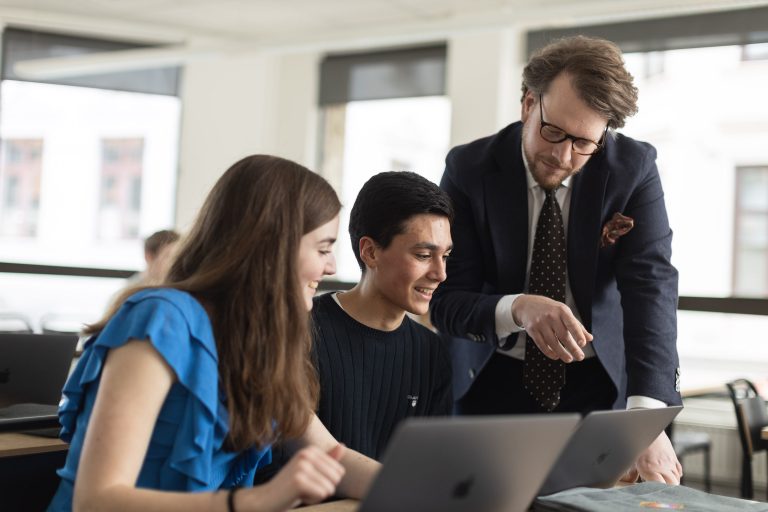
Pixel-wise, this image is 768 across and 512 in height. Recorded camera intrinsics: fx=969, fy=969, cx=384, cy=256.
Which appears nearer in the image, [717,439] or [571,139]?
[571,139]

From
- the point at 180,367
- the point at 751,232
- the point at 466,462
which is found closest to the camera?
the point at 466,462

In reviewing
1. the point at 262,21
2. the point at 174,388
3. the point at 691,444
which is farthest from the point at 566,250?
the point at 262,21

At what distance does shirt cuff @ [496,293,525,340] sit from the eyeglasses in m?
0.31

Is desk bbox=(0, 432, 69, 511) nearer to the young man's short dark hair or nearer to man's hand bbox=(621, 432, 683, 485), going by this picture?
the young man's short dark hair

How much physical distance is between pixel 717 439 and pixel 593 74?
428cm

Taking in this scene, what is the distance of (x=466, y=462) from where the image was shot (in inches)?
41.8

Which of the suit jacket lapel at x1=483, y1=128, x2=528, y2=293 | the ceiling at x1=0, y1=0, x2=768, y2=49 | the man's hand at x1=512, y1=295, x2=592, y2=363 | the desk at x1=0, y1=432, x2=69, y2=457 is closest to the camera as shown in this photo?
the man's hand at x1=512, y1=295, x2=592, y2=363

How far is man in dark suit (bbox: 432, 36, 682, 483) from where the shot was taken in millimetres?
1845

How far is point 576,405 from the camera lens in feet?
6.48

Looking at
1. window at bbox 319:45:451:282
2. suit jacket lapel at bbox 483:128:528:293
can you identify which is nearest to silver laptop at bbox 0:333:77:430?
suit jacket lapel at bbox 483:128:528:293

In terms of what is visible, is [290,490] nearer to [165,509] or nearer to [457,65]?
[165,509]

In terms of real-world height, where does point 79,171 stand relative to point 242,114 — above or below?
below

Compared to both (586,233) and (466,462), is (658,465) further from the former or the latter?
(466,462)

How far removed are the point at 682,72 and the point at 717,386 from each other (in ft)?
7.16
